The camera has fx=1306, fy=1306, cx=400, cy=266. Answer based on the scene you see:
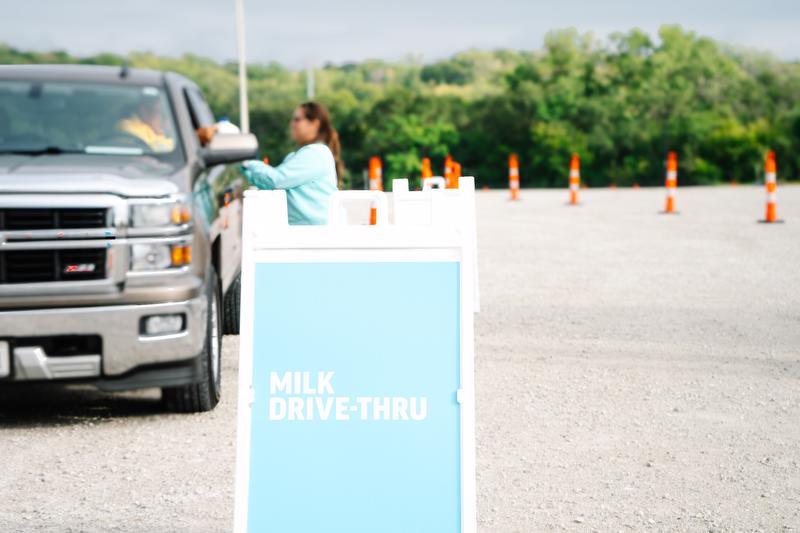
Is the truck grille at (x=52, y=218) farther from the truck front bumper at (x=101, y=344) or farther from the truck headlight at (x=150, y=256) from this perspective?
the truck front bumper at (x=101, y=344)

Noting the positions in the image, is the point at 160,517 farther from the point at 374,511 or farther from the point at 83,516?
the point at 374,511

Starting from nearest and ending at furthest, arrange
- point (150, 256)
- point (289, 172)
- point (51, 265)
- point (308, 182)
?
point (51, 265) → point (150, 256) → point (289, 172) → point (308, 182)

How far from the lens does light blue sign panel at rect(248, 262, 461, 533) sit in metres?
4.11

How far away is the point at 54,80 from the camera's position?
8.15m

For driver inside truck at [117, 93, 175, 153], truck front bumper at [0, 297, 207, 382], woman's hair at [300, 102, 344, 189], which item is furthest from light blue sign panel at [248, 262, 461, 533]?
woman's hair at [300, 102, 344, 189]

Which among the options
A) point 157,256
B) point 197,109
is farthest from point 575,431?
point 197,109

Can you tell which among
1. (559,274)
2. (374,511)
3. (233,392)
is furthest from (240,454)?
(559,274)

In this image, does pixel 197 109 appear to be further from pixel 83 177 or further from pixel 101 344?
pixel 101 344

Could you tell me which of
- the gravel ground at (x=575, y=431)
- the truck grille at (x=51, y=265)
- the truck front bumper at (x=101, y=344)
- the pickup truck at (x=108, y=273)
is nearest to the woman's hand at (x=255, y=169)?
the pickup truck at (x=108, y=273)

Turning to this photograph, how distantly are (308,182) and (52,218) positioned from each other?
161cm

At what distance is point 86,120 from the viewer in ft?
26.2

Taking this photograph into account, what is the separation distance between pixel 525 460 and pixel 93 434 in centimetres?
236

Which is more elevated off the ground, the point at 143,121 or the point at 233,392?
the point at 143,121

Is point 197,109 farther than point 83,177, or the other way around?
point 197,109
